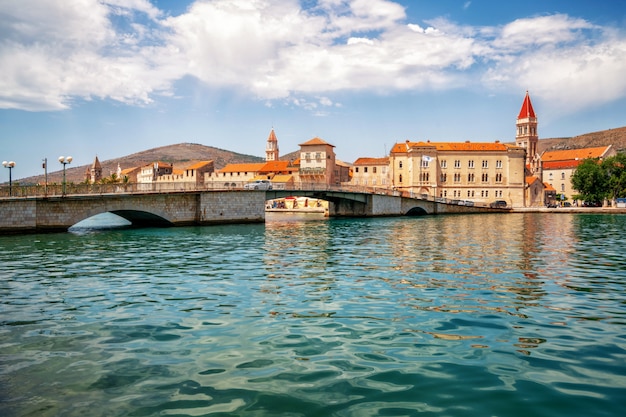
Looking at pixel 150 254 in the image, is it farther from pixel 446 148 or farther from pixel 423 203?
pixel 446 148

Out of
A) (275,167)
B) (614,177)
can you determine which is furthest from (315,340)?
(275,167)

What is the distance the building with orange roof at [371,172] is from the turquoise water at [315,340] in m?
92.1

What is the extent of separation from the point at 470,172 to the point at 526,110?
40919mm

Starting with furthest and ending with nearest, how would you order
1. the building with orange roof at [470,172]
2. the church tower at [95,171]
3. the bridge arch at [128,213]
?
the church tower at [95,171] → the building with orange roof at [470,172] → the bridge arch at [128,213]

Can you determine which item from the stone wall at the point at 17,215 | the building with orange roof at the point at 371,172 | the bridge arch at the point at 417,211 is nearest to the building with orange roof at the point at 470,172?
the building with orange roof at the point at 371,172

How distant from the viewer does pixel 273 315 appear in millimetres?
12805

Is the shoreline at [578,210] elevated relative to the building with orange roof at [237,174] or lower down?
lower down

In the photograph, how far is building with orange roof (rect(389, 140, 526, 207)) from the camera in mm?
103625

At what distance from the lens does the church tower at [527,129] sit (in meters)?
131

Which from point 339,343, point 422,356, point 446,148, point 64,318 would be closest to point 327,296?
point 339,343

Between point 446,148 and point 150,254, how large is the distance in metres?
87.3

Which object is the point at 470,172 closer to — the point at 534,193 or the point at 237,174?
the point at 534,193

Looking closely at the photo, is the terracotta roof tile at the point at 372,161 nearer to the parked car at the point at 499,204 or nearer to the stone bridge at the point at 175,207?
the parked car at the point at 499,204

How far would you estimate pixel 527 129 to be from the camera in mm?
132250
